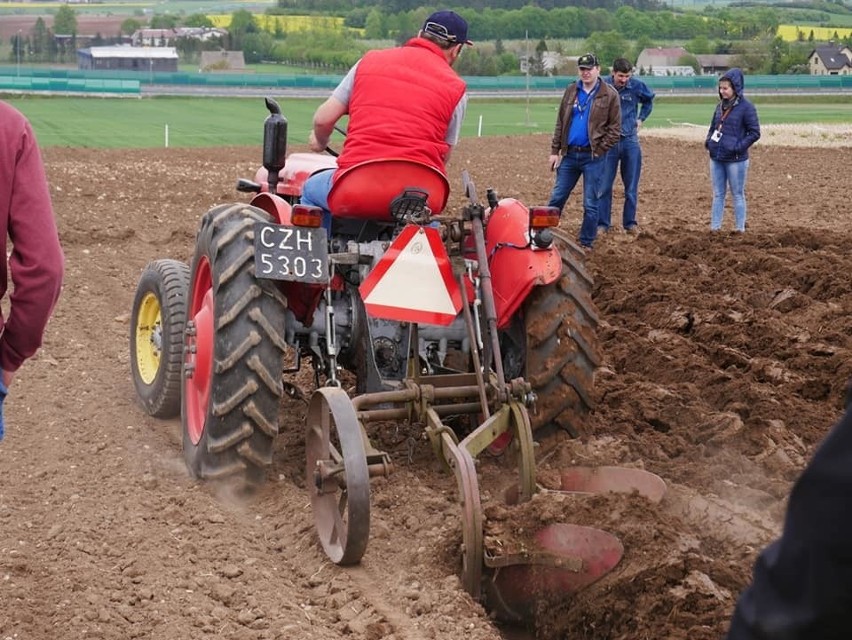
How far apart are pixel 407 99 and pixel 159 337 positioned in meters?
2.11

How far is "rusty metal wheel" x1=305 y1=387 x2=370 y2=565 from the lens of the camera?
4402mm

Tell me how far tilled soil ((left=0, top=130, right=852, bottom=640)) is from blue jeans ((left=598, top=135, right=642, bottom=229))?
1.73 m

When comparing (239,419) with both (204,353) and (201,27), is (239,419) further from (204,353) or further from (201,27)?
(201,27)

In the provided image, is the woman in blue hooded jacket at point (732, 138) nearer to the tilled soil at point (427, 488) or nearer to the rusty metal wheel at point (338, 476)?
the tilled soil at point (427, 488)

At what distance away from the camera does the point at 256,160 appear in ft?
65.0

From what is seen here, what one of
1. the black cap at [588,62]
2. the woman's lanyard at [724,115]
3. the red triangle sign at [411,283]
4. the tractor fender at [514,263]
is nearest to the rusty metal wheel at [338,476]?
the red triangle sign at [411,283]

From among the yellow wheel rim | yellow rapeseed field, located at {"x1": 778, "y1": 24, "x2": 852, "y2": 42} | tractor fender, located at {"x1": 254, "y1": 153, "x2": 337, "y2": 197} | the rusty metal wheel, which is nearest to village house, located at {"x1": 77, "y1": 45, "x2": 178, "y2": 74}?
yellow rapeseed field, located at {"x1": 778, "y1": 24, "x2": 852, "y2": 42}

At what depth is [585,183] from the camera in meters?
11.2

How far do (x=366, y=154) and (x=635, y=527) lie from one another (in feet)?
6.39

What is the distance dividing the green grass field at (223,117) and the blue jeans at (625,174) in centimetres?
1297

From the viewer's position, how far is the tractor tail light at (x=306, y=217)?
5.07 metres

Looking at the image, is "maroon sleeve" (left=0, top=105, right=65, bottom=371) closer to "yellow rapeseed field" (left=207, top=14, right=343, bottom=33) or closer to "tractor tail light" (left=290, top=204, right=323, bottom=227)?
"tractor tail light" (left=290, top=204, right=323, bottom=227)

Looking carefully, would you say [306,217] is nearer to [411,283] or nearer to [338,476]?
[411,283]

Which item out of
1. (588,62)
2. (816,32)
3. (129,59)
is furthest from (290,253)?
(816,32)
